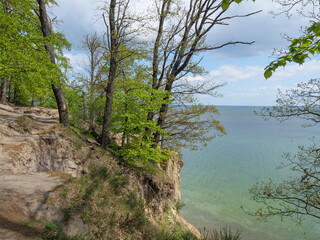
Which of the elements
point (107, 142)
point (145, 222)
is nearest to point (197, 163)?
point (107, 142)

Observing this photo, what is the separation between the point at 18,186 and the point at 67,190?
120 centimetres

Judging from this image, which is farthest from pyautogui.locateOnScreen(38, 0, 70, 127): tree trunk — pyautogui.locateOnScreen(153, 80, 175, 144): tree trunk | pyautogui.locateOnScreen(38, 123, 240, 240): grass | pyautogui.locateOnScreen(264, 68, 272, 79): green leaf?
pyautogui.locateOnScreen(264, 68, 272, 79): green leaf

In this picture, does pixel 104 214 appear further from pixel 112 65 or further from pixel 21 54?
pixel 112 65

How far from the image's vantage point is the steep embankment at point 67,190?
14.2ft

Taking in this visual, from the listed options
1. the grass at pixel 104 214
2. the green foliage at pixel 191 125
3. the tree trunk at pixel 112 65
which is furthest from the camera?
the green foliage at pixel 191 125

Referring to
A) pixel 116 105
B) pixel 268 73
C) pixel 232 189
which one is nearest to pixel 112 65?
pixel 116 105

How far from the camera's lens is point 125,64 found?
39.4 feet

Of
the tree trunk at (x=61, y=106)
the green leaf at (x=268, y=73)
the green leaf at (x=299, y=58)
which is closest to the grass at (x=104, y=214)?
the tree trunk at (x=61, y=106)

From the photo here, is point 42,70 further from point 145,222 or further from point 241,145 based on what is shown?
point 241,145

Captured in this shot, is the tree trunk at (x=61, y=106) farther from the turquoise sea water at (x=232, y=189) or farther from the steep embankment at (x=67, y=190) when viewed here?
the turquoise sea water at (x=232, y=189)

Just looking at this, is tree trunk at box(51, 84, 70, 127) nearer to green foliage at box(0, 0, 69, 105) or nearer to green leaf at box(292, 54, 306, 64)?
green foliage at box(0, 0, 69, 105)

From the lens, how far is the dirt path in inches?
149

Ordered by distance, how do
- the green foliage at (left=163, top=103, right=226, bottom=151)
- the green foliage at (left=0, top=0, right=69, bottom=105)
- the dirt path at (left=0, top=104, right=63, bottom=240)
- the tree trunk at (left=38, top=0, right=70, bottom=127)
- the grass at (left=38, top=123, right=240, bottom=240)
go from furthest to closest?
the green foliage at (left=163, top=103, right=226, bottom=151)
the tree trunk at (left=38, top=0, right=70, bottom=127)
the green foliage at (left=0, top=0, right=69, bottom=105)
the grass at (left=38, top=123, right=240, bottom=240)
the dirt path at (left=0, top=104, right=63, bottom=240)

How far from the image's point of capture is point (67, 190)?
5.41m
